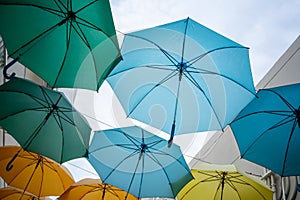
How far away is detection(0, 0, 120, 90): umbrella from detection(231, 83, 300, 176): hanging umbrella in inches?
55.0

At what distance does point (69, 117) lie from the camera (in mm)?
3998

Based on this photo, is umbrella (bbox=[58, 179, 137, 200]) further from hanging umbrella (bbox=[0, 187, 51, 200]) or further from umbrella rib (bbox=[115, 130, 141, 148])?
umbrella rib (bbox=[115, 130, 141, 148])

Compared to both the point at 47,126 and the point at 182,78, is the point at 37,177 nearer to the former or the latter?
the point at 47,126

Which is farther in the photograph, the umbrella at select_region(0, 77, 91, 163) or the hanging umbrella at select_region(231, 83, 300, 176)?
the umbrella at select_region(0, 77, 91, 163)

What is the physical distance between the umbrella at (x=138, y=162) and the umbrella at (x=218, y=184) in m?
0.22

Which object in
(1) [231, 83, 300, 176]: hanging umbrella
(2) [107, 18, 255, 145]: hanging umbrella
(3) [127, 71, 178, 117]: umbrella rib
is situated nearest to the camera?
(1) [231, 83, 300, 176]: hanging umbrella

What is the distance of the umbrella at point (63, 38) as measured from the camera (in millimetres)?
3184

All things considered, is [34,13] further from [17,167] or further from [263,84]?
[263,84]

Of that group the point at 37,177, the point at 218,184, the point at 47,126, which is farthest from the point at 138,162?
the point at 37,177

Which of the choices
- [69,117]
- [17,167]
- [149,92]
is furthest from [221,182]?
[17,167]

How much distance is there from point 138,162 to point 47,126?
3.70 ft

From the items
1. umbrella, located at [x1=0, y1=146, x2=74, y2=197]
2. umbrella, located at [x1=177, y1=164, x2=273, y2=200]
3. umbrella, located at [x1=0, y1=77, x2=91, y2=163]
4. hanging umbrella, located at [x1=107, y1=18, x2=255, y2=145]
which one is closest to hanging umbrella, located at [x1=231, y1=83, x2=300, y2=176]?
hanging umbrella, located at [x1=107, y1=18, x2=255, y2=145]

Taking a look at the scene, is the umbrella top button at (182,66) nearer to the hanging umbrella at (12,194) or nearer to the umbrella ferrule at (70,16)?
the umbrella ferrule at (70,16)

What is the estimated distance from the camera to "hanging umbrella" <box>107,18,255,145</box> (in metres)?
3.72
